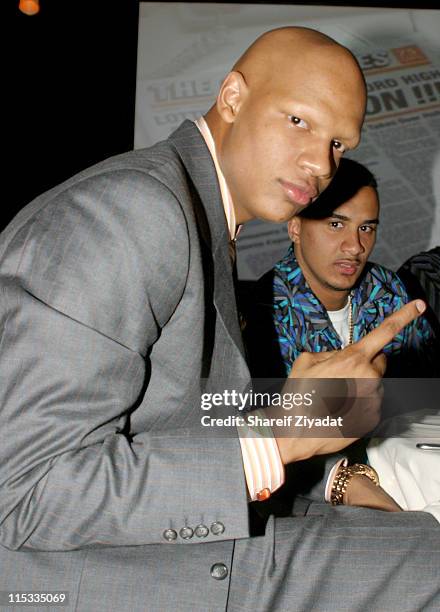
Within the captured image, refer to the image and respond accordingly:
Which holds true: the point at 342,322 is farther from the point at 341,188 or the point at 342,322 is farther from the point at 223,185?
the point at 223,185

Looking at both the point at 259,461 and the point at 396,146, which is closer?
the point at 259,461

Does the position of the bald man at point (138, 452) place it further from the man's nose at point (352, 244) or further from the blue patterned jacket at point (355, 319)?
the man's nose at point (352, 244)

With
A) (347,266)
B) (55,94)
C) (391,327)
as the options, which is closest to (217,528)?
(391,327)

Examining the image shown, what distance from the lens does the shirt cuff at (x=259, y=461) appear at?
1.62 feet

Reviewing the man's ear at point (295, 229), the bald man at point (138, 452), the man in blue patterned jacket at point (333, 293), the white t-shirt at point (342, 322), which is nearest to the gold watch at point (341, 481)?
the bald man at point (138, 452)

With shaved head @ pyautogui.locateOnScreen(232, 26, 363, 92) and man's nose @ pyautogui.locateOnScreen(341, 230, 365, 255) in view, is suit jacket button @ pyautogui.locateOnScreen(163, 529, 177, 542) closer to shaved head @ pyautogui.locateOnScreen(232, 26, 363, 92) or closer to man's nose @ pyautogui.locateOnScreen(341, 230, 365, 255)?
shaved head @ pyautogui.locateOnScreen(232, 26, 363, 92)

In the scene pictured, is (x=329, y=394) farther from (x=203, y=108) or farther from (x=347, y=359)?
(x=203, y=108)

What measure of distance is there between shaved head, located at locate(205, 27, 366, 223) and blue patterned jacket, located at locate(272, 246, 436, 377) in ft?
1.89

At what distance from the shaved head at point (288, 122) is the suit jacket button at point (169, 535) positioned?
1.15 ft

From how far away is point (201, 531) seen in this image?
471 millimetres

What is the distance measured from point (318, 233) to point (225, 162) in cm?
85

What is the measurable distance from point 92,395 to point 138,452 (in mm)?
57

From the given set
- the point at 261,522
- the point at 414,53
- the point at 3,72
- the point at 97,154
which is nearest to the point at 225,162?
the point at 261,522

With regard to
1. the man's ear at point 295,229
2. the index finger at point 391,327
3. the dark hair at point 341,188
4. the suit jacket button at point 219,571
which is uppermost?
the index finger at point 391,327
